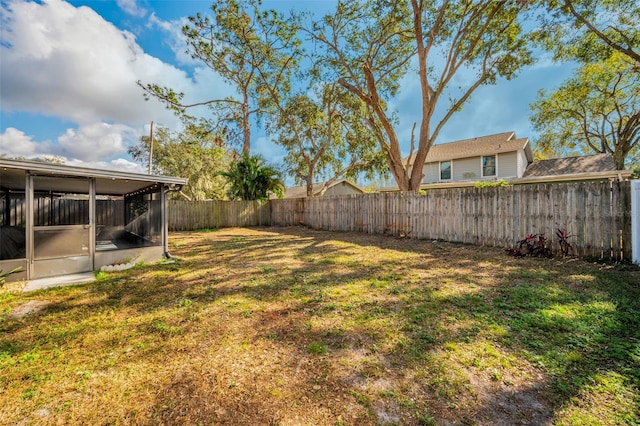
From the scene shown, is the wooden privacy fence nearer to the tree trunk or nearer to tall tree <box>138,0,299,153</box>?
the tree trunk

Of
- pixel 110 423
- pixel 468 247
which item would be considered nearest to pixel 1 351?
pixel 110 423

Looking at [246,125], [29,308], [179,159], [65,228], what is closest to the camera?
[29,308]

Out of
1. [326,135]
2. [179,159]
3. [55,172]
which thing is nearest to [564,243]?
[55,172]

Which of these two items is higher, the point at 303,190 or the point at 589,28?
the point at 589,28

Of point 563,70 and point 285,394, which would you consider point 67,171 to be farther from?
point 563,70

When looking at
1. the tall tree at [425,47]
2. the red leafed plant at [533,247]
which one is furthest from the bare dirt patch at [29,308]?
the tall tree at [425,47]

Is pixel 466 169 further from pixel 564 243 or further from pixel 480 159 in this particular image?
pixel 564 243

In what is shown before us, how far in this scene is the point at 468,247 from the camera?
275 inches

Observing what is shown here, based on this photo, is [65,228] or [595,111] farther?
[595,111]

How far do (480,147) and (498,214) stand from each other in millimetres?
12557

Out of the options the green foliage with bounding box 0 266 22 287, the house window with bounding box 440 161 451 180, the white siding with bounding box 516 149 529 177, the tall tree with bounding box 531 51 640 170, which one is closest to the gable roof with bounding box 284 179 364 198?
the house window with bounding box 440 161 451 180

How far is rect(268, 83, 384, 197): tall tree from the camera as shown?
14195 millimetres

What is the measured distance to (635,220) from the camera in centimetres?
467

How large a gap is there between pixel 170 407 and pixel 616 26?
49.1 ft
